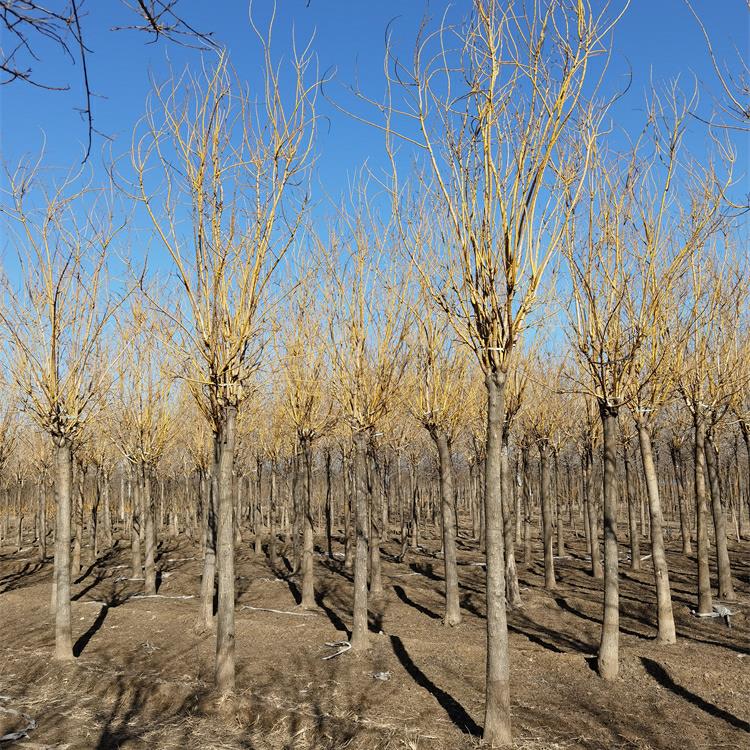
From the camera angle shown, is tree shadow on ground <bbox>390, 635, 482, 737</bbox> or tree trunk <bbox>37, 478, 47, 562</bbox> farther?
tree trunk <bbox>37, 478, 47, 562</bbox>

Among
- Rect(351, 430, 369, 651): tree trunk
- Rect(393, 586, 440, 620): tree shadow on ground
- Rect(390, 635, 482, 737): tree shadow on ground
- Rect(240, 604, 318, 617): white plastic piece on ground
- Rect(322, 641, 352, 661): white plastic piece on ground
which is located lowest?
Rect(393, 586, 440, 620): tree shadow on ground

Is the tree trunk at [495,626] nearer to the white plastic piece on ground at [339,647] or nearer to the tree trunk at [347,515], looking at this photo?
the white plastic piece on ground at [339,647]

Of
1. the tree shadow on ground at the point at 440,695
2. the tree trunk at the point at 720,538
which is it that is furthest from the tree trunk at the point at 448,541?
the tree trunk at the point at 720,538

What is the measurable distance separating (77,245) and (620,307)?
6.98 meters

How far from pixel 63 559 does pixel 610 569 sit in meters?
6.80

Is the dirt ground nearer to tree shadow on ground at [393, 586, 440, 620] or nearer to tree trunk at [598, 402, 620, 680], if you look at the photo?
tree shadow on ground at [393, 586, 440, 620]

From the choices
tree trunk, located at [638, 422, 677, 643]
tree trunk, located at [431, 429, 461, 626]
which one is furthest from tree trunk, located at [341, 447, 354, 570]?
tree trunk, located at [638, 422, 677, 643]

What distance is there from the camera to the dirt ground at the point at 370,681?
559 centimetres

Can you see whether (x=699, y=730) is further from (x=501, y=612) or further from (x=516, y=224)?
(x=516, y=224)

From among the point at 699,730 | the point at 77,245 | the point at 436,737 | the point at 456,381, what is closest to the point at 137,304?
the point at 77,245

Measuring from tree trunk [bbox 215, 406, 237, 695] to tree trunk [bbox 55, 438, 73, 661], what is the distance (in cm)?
298

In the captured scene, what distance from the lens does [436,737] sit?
211 inches

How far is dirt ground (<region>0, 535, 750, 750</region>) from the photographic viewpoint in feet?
18.3

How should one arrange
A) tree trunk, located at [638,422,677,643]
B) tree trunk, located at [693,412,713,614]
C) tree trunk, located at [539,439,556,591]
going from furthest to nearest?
tree trunk, located at [539,439,556,591] < tree trunk, located at [693,412,713,614] < tree trunk, located at [638,422,677,643]
